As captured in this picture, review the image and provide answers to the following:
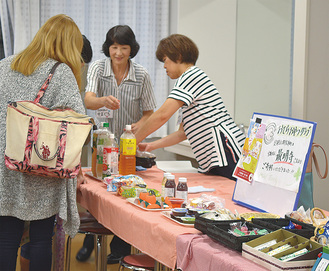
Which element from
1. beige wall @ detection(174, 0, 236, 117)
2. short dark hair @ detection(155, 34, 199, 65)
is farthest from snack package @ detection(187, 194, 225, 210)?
beige wall @ detection(174, 0, 236, 117)

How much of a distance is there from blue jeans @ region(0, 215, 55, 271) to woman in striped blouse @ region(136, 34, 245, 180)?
0.94m

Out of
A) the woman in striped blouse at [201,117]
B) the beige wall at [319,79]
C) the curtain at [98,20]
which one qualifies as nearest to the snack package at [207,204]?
the woman in striped blouse at [201,117]

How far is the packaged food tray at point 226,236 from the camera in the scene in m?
1.43

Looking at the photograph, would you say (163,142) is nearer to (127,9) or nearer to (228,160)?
(228,160)

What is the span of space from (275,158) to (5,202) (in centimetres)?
117

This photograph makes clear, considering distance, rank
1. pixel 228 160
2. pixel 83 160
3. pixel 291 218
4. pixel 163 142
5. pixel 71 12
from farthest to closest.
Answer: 1. pixel 71 12
2. pixel 83 160
3. pixel 163 142
4. pixel 228 160
5. pixel 291 218

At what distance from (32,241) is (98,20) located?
122 inches

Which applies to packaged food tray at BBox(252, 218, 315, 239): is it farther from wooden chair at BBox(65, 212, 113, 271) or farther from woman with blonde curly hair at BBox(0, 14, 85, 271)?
wooden chair at BBox(65, 212, 113, 271)

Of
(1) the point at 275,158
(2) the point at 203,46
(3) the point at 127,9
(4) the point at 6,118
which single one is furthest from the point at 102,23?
(1) the point at 275,158

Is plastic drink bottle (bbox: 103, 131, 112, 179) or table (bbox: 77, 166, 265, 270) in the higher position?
Answer: plastic drink bottle (bbox: 103, 131, 112, 179)

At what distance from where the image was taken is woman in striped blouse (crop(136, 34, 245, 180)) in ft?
8.94

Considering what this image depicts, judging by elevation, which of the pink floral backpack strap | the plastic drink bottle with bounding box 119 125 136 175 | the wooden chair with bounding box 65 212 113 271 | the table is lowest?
the wooden chair with bounding box 65 212 113 271

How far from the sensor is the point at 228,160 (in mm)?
2746

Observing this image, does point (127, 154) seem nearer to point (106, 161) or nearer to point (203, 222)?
point (106, 161)
